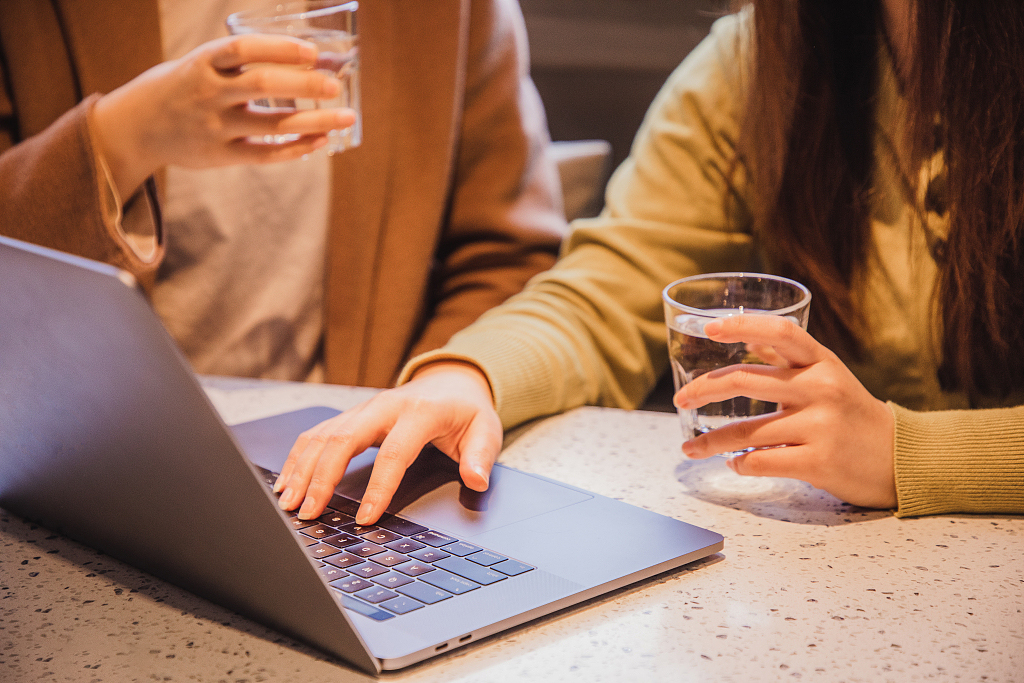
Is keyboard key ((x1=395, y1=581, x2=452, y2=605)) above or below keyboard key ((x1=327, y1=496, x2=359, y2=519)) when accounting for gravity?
above

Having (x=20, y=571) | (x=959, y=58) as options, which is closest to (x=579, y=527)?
(x=20, y=571)

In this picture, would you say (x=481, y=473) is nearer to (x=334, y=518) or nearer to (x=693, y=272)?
(x=334, y=518)

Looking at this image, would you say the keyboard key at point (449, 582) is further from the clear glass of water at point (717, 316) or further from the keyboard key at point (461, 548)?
the clear glass of water at point (717, 316)

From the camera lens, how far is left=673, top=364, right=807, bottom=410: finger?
2.05ft

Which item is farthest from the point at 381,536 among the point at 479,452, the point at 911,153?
the point at 911,153

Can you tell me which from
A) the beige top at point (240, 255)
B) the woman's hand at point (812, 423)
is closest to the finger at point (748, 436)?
the woman's hand at point (812, 423)

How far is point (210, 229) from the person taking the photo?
121 centimetres

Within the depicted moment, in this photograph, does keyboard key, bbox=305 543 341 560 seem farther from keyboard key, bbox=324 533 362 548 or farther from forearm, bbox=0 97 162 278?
forearm, bbox=0 97 162 278

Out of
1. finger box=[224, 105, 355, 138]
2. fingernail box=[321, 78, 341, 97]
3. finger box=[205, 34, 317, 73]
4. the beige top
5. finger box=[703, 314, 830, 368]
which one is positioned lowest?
the beige top

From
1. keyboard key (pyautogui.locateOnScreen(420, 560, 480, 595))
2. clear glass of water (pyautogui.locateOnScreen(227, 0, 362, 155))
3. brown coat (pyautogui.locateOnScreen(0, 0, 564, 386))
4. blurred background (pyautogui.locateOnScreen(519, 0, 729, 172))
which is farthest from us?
blurred background (pyautogui.locateOnScreen(519, 0, 729, 172))

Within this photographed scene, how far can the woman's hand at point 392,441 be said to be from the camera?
60 centimetres

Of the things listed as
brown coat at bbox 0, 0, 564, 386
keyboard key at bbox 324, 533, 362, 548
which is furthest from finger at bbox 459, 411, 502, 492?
brown coat at bbox 0, 0, 564, 386

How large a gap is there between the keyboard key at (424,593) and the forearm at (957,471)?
35 cm

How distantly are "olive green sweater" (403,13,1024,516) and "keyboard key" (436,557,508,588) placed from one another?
10.3 inches
